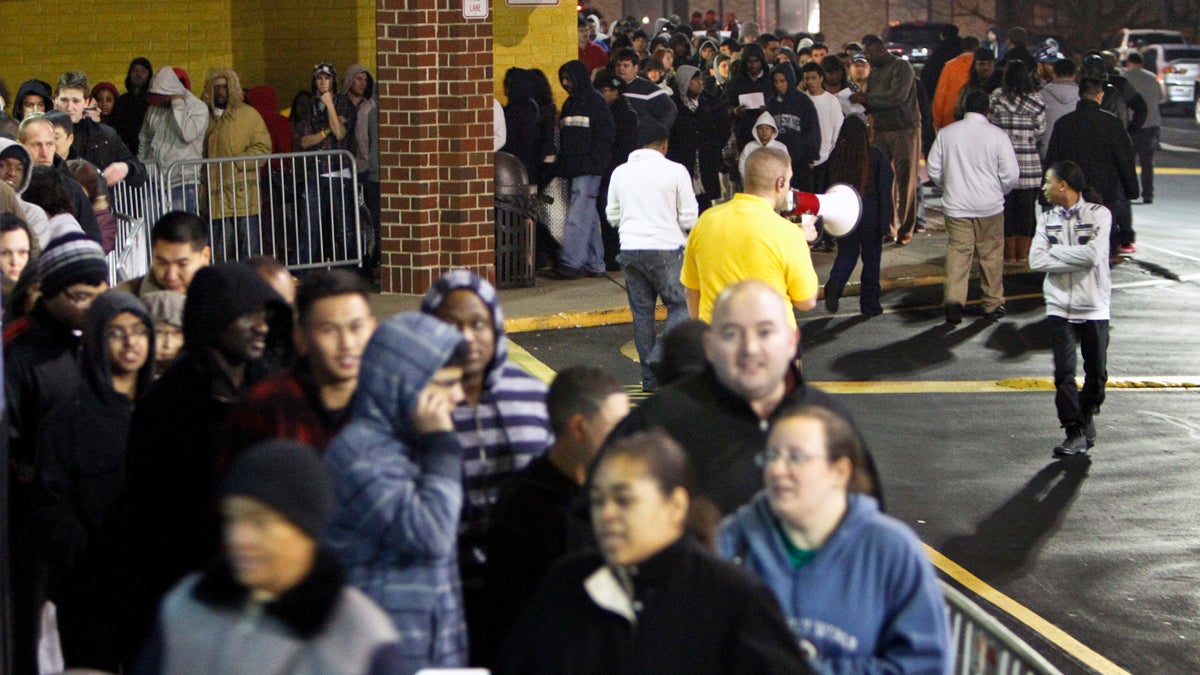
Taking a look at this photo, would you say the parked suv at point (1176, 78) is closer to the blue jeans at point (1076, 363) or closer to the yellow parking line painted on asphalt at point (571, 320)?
the yellow parking line painted on asphalt at point (571, 320)

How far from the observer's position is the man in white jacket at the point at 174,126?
13992mm

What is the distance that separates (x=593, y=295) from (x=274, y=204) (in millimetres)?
3024

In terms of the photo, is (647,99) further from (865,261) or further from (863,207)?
(865,261)

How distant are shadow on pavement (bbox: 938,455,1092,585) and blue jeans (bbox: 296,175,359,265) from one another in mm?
6910

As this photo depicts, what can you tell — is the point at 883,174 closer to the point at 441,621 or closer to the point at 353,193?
the point at 353,193

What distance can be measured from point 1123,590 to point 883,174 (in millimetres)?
6634

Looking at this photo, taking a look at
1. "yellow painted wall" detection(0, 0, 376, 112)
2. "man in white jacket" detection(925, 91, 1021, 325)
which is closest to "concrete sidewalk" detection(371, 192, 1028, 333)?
"man in white jacket" detection(925, 91, 1021, 325)

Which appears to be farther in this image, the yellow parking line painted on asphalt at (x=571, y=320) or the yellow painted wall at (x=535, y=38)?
the yellow painted wall at (x=535, y=38)

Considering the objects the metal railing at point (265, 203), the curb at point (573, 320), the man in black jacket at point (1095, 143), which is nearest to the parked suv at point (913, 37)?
the man in black jacket at point (1095, 143)

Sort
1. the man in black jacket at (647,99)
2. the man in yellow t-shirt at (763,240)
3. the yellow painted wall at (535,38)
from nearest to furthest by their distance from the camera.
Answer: the man in yellow t-shirt at (763,240), the man in black jacket at (647,99), the yellow painted wall at (535,38)

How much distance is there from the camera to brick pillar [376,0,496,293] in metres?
13.7

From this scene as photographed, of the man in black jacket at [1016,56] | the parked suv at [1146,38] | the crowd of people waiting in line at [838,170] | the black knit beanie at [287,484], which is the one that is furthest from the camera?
the parked suv at [1146,38]

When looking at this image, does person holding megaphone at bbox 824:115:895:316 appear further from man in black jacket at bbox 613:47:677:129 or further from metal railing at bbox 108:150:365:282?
metal railing at bbox 108:150:365:282

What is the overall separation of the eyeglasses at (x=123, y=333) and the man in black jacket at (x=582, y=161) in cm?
975
